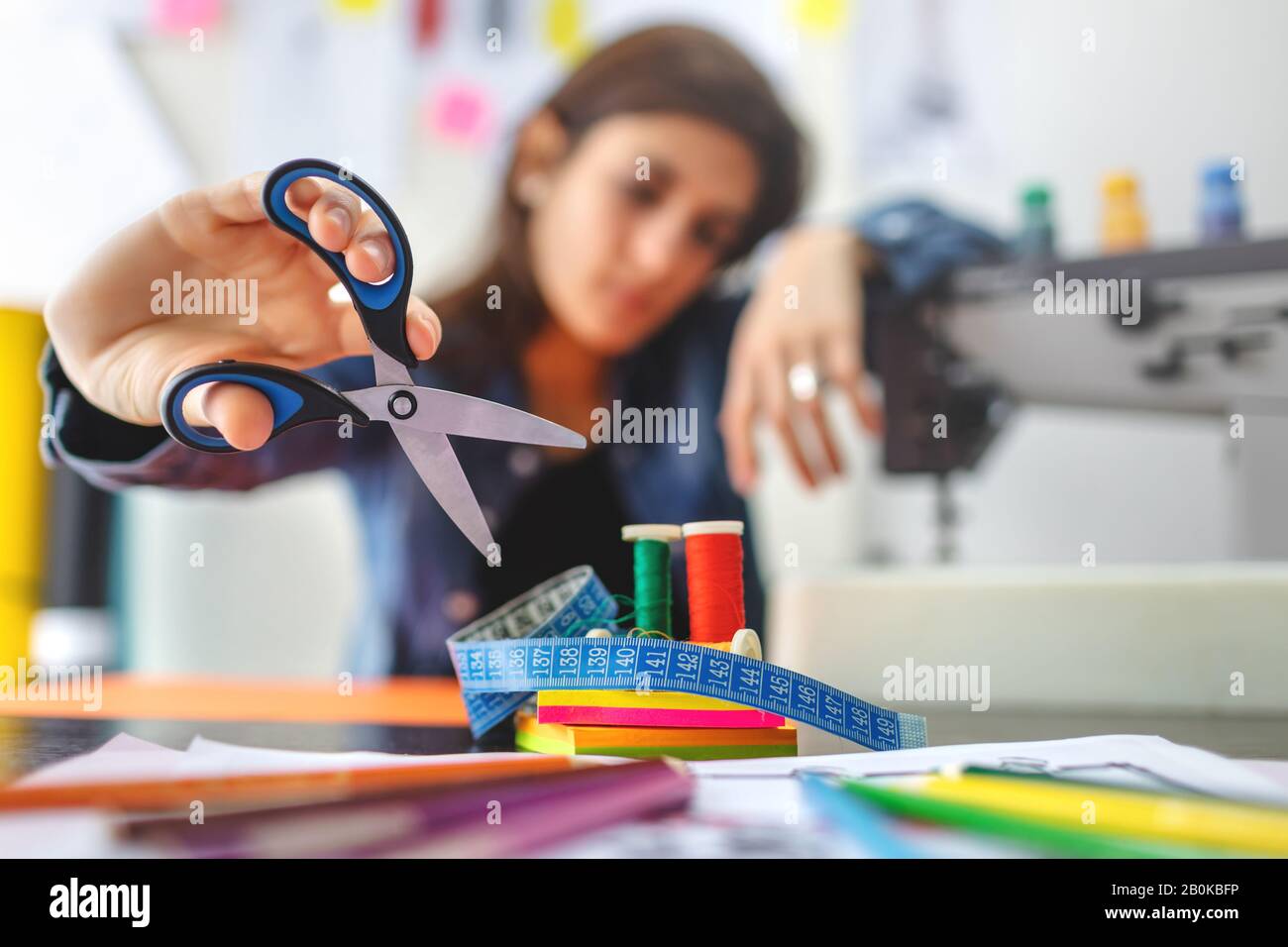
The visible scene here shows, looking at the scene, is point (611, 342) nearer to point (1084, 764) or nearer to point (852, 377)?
point (852, 377)

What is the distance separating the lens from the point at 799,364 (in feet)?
3.99

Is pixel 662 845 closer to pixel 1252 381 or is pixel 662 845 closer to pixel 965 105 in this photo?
pixel 1252 381

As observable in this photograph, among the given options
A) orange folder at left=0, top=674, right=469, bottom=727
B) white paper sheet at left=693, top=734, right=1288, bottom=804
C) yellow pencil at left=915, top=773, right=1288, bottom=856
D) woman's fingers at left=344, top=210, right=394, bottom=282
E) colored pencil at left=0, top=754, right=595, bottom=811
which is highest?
woman's fingers at left=344, top=210, right=394, bottom=282

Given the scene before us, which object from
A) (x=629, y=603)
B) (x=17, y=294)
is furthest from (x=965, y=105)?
(x=17, y=294)

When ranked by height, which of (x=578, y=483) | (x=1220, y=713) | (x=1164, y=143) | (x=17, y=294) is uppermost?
(x=1164, y=143)

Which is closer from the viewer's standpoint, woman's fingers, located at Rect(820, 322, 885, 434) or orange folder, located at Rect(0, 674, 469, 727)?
orange folder, located at Rect(0, 674, 469, 727)

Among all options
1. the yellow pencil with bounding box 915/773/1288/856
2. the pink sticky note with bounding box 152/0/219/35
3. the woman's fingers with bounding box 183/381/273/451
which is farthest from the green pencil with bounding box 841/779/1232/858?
the pink sticky note with bounding box 152/0/219/35

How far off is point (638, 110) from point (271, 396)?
1207 mm

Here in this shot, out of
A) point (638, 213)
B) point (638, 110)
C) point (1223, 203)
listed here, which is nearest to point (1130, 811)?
point (1223, 203)

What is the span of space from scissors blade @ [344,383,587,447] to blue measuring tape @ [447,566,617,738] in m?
0.13

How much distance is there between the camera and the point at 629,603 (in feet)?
2.11

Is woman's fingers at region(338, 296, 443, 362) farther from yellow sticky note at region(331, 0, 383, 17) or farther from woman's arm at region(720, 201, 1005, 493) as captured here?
yellow sticky note at region(331, 0, 383, 17)

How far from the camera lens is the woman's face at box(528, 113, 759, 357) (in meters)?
1.52

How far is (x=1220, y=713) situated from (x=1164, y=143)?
5.40 ft
